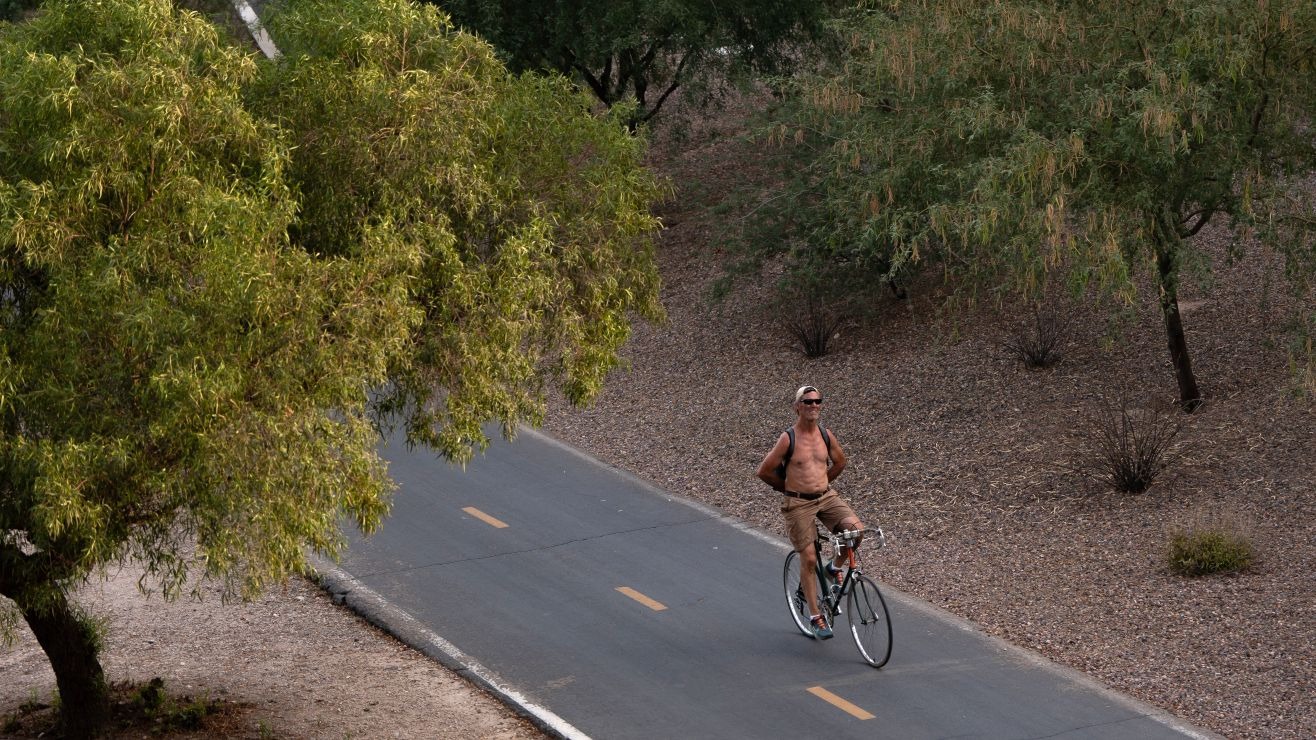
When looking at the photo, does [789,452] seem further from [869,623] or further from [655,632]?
[655,632]

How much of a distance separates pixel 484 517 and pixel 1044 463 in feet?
16.9

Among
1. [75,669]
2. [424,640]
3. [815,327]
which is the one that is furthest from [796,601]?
[815,327]

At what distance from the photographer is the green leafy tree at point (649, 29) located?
820 inches

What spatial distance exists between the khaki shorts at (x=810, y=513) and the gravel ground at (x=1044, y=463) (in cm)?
154

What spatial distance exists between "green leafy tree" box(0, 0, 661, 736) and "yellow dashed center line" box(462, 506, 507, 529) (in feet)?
15.4

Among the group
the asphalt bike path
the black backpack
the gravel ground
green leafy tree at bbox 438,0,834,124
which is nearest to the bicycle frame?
the asphalt bike path

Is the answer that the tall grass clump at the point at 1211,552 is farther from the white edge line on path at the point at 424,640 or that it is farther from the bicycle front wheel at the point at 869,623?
the white edge line on path at the point at 424,640

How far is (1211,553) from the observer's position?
10375 mm

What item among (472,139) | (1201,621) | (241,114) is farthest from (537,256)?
(1201,621)

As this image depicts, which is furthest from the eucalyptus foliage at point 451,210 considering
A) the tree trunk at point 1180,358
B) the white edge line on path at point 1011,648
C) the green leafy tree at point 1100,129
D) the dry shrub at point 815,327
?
the dry shrub at point 815,327

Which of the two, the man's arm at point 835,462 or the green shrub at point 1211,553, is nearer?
the man's arm at point 835,462

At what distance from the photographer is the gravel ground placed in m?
9.46

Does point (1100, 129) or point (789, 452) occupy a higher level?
point (1100, 129)

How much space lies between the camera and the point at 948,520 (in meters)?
12.4
